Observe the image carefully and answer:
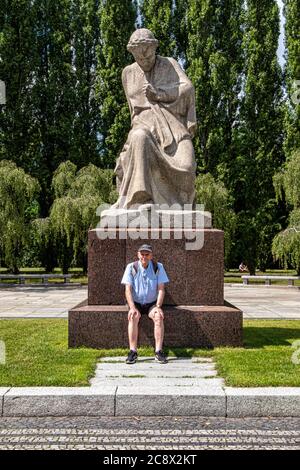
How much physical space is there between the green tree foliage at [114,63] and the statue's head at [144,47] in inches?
790

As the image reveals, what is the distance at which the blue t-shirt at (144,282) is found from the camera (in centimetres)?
614

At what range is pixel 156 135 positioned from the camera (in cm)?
766

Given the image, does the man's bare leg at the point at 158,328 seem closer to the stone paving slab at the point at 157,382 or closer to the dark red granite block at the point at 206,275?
the stone paving slab at the point at 157,382

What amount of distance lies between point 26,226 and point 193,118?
47.9 ft

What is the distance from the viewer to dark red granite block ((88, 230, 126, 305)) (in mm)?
6691

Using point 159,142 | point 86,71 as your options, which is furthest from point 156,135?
point 86,71

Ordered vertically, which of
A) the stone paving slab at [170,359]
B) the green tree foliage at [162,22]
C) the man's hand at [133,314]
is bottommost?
the stone paving slab at [170,359]

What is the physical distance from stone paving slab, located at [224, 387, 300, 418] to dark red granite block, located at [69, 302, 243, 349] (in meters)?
1.95

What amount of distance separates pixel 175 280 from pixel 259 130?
22528mm

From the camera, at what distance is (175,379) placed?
16.5 feet

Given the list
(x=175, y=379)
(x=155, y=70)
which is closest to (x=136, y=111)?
(x=155, y=70)

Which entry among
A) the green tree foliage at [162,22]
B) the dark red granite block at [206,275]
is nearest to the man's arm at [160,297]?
the dark red granite block at [206,275]

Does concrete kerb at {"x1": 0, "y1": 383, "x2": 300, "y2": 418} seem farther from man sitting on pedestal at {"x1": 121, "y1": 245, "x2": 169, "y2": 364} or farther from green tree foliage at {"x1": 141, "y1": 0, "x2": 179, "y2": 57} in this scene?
green tree foliage at {"x1": 141, "y1": 0, "x2": 179, "y2": 57}
